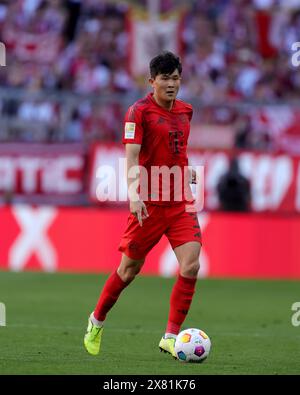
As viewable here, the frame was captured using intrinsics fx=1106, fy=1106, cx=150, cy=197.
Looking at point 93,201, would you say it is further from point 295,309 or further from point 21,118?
point 295,309

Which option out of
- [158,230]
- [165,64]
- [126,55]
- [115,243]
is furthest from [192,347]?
[126,55]

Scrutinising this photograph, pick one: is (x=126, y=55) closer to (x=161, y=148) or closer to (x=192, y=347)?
(x=161, y=148)

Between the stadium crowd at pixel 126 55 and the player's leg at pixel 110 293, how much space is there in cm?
1097

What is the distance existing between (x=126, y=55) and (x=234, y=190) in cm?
454

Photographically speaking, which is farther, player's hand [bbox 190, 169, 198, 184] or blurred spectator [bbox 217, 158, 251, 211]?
blurred spectator [bbox 217, 158, 251, 211]

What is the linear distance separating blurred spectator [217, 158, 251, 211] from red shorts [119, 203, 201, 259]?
10.4 m

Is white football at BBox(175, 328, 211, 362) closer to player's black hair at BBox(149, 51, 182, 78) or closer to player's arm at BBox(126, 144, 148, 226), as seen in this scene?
player's arm at BBox(126, 144, 148, 226)

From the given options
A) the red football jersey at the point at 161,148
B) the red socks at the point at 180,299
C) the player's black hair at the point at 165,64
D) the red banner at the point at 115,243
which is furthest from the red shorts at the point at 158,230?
the red banner at the point at 115,243

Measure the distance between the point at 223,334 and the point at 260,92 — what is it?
11.5 metres

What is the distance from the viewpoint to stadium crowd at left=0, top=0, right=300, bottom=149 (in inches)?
812

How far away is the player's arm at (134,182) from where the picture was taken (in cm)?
913

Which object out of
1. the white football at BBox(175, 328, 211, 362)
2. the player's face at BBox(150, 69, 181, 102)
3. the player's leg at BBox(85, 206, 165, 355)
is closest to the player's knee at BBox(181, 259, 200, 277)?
the player's leg at BBox(85, 206, 165, 355)
